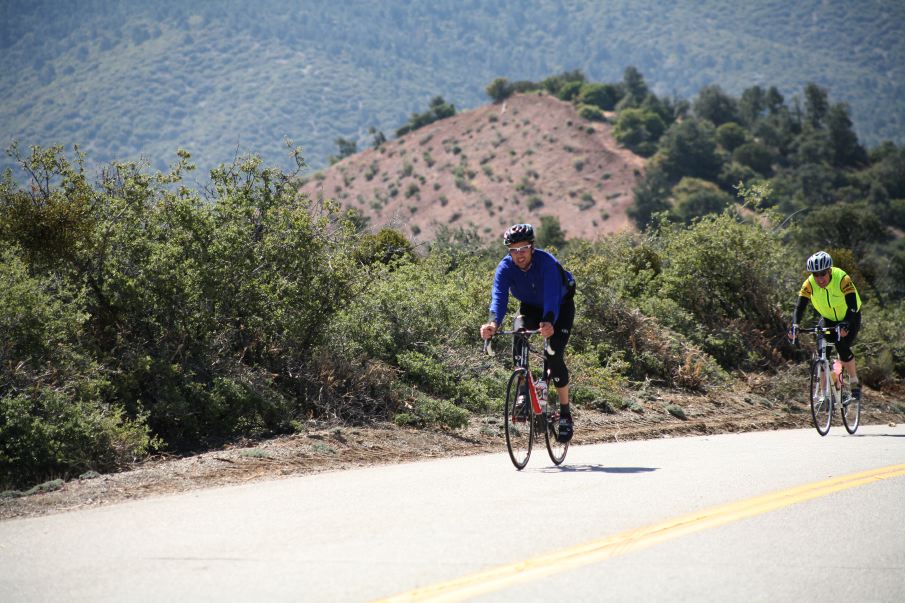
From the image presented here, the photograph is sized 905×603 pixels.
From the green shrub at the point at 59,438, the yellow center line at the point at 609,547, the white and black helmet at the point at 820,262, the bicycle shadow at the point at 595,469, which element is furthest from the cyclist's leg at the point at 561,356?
the white and black helmet at the point at 820,262

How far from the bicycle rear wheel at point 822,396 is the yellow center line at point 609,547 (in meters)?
4.95

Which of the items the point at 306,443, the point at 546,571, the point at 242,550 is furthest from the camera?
the point at 306,443

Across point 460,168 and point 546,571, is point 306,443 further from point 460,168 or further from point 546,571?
point 460,168

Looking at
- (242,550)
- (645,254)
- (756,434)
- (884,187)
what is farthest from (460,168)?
(242,550)

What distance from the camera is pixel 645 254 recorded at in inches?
885

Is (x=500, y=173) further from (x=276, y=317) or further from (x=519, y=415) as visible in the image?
(x=519, y=415)

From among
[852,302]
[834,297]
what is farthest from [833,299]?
[852,302]

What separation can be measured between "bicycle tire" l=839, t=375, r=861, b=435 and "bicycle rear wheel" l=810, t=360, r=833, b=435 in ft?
0.91

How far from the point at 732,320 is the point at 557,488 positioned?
13.7m

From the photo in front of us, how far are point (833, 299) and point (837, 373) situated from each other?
105cm

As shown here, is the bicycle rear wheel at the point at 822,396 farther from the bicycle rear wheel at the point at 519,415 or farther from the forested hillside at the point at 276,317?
the bicycle rear wheel at the point at 519,415

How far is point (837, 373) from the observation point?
1325cm

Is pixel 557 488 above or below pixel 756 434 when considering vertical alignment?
above

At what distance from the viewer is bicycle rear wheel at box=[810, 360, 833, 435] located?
1302 centimetres
